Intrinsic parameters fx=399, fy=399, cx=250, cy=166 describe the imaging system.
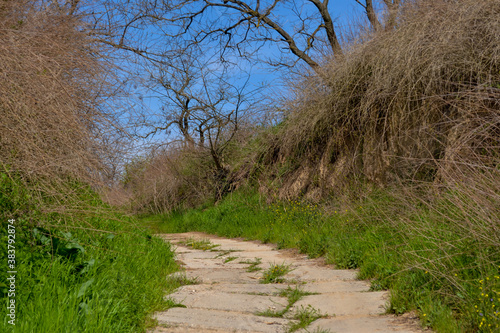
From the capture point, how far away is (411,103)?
22.1 feet

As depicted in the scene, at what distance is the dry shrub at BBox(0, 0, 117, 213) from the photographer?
3.63 metres

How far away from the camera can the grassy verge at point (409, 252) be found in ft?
10.1

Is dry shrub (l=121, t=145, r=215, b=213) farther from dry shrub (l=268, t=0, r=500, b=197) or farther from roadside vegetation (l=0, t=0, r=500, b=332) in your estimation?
dry shrub (l=268, t=0, r=500, b=197)

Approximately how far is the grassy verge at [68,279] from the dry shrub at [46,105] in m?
0.30

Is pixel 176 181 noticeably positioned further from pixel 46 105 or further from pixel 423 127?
pixel 46 105

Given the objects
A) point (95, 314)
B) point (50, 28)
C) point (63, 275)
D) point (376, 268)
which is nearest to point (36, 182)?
point (63, 275)

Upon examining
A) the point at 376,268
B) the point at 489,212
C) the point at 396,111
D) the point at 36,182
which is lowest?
the point at 376,268

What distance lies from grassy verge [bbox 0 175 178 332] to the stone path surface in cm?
29

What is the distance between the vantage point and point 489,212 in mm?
3316

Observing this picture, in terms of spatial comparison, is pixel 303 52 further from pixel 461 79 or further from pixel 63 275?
pixel 63 275

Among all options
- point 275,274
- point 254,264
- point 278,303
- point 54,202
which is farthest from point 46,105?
point 254,264

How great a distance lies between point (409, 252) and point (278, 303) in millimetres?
1336

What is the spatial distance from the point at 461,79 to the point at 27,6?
6258mm

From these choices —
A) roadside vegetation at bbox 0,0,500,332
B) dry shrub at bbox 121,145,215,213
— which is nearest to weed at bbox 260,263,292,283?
roadside vegetation at bbox 0,0,500,332
